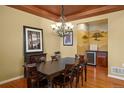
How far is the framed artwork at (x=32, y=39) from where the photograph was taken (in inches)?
158

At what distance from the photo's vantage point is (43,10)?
425 centimetres

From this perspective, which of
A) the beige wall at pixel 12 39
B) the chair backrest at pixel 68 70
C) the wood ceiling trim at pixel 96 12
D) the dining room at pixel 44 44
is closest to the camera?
the chair backrest at pixel 68 70

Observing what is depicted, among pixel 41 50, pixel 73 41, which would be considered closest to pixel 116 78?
pixel 73 41

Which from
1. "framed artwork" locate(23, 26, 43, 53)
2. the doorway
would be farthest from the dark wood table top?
the doorway

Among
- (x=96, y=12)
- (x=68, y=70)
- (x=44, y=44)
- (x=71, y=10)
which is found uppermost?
(x=71, y=10)

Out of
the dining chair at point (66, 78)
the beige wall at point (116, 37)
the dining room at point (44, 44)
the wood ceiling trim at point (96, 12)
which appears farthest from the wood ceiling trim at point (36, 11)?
the dining chair at point (66, 78)

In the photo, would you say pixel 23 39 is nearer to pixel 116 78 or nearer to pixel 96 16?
pixel 96 16

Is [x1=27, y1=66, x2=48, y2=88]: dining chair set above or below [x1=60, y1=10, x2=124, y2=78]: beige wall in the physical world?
below

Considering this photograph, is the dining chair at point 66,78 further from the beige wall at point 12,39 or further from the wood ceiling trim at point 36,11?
the wood ceiling trim at point 36,11

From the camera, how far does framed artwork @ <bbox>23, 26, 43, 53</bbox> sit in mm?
4012

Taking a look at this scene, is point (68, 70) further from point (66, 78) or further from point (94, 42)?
point (94, 42)

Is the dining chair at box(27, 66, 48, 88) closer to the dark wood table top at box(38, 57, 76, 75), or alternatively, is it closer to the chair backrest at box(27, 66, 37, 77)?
the chair backrest at box(27, 66, 37, 77)

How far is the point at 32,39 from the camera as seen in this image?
13.9 ft

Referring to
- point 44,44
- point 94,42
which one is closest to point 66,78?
point 44,44
